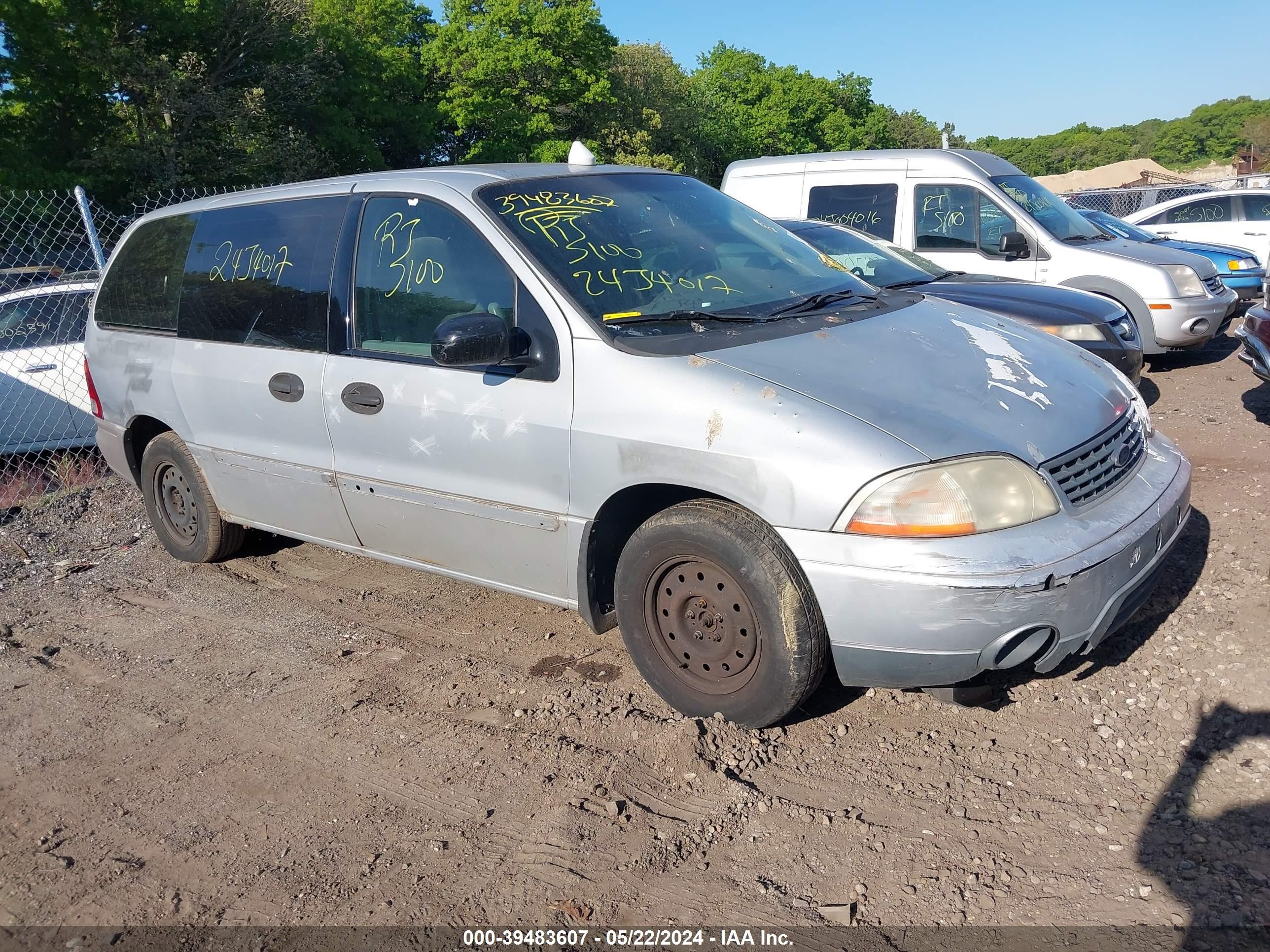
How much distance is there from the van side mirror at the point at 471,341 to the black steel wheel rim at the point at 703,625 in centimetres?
94

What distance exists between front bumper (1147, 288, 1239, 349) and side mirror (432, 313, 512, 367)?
7.21m

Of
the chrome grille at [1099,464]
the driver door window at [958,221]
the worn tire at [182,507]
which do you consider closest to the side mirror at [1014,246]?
the driver door window at [958,221]

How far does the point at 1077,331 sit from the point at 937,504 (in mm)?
4360

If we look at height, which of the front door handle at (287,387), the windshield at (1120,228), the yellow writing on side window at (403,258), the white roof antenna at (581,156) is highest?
the white roof antenna at (581,156)

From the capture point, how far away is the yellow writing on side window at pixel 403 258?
3.90 metres

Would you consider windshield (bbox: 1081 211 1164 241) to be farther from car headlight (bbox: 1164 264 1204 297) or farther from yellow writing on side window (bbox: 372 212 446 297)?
yellow writing on side window (bbox: 372 212 446 297)

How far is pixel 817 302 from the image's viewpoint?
389cm

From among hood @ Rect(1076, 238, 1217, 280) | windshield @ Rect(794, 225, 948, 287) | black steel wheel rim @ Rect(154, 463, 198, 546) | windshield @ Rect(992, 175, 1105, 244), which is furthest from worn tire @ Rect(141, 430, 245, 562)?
hood @ Rect(1076, 238, 1217, 280)

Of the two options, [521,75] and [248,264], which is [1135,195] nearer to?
[248,264]

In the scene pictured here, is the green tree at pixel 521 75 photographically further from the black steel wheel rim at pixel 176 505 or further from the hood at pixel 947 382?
the hood at pixel 947 382

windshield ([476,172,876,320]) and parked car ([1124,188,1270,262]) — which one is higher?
windshield ([476,172,876,320])

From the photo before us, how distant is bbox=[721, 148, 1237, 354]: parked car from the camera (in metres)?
8.56

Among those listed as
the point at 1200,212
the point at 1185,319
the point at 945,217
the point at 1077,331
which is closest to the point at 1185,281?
the point at 1185,319

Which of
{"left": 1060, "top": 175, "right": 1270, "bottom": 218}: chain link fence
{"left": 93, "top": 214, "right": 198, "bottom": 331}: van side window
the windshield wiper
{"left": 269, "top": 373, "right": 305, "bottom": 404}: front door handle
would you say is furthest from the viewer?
{"left": 1060, "top": 175, "right": 1270, "bottom": 218}: chain link fence
